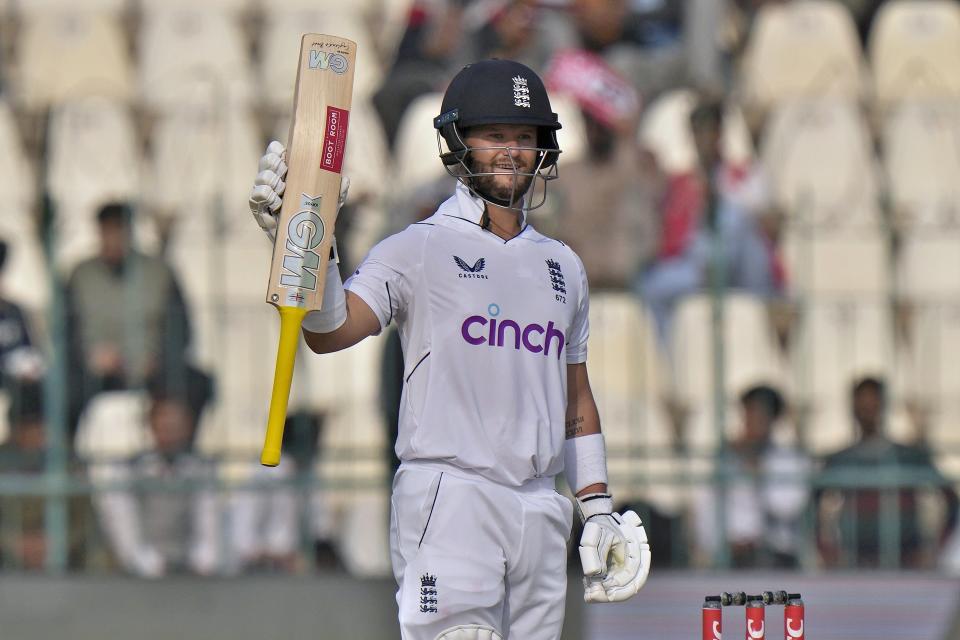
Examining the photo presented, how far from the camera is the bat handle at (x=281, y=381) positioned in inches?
164

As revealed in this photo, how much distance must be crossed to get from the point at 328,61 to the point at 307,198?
35 cm

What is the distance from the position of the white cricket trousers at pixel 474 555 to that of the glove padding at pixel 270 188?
72cm

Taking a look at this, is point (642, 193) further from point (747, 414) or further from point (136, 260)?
point (136, 260)

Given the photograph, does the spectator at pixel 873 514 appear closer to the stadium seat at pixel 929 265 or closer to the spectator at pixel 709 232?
the spectator at pixel 709 232

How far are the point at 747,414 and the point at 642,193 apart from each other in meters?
1.16

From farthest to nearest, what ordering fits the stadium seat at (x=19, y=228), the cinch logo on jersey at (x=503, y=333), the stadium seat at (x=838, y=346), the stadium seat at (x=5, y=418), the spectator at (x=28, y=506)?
1. the stadium seat at (x=19, y=228)
2. the stadium seat at (x=838, y=346)
3. the stadium seat at (x=5, y=418)
4. the spectator at (x=28, y=506)
5. the cinch logo on jersey at (x=503, y=333)

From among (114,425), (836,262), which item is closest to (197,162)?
(114,425)

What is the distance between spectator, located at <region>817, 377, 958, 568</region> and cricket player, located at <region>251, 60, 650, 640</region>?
3502mm

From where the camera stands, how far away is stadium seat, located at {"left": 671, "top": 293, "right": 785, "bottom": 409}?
26.9ft

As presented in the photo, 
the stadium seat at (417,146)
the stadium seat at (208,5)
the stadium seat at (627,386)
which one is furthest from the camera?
the stadium seat at (208,5)

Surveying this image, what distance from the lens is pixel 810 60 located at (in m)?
11.6

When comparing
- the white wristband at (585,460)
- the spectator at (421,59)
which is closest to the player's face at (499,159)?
the white wristband at (585,460)

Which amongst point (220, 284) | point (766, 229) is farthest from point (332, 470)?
point (766, 229)

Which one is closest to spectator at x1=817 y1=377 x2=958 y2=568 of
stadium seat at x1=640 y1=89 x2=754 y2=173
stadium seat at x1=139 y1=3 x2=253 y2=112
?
stadium seat at x1=640 y1=89 x2=754 y2=173
